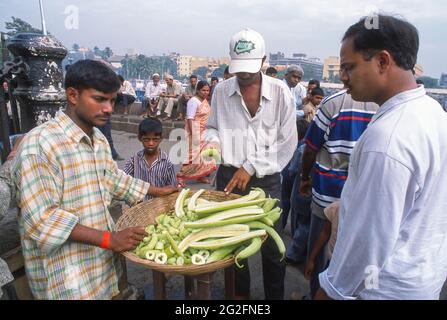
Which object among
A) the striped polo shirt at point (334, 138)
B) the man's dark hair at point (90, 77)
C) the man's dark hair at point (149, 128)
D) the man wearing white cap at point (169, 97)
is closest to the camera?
the man's dark hair at point (90, 77)

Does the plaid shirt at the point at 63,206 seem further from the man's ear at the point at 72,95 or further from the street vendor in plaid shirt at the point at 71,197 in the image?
the man's ear at the point at 72,95

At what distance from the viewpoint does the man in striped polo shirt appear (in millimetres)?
2295

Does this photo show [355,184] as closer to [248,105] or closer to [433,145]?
[433,145]

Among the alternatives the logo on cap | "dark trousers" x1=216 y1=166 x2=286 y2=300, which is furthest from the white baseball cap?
"dark trousers" x1=216 y1=166 x2=286 y2=300

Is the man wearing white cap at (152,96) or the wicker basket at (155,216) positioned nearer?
the wicker basket at (155,216)

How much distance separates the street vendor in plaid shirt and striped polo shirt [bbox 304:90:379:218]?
150 centimetres

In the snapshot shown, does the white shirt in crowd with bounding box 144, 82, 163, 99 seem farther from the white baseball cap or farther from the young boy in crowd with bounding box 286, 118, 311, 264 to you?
the white baseball cap

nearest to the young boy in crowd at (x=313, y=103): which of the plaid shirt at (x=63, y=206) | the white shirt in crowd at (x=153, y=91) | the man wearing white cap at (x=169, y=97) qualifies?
the plaid shirt at (x=63, y=206)

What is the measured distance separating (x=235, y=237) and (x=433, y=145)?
114cm

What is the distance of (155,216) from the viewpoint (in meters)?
2.32

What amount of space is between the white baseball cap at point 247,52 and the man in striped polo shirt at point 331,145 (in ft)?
2.10

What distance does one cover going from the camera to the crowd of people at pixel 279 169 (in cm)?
111

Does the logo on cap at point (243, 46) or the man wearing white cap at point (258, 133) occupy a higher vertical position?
the logo on cap at point (243, 46)

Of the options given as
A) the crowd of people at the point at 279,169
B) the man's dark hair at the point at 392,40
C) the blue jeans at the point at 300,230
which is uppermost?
the man's dark hair at the point at 392,40
